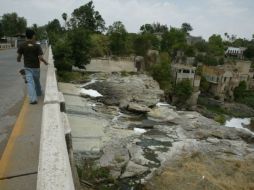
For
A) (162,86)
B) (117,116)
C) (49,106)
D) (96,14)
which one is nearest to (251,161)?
(117,116)

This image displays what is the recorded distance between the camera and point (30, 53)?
25.7 feet

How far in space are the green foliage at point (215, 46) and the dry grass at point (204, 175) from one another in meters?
75.7

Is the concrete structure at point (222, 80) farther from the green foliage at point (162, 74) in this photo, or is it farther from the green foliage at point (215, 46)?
the green foliage at point (215, 46)

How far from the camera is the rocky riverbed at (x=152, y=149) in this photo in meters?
8.35

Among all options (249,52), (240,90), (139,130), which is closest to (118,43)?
(240,90)

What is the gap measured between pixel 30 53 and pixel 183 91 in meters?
40.1

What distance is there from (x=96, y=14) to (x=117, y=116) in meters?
51.8

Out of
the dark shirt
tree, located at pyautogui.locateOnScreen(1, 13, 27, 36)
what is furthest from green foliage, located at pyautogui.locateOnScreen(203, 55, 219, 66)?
the dark shirt

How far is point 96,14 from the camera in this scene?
6294 cm

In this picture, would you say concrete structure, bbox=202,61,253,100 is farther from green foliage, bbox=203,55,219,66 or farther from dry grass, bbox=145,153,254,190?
dry grass, bbox=145,153,254,190

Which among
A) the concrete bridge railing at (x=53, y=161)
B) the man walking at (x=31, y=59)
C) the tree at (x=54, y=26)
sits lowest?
the concrete bridge railing at (x=53, y=161)

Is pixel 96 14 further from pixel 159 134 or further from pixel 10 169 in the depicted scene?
pixel 10 169

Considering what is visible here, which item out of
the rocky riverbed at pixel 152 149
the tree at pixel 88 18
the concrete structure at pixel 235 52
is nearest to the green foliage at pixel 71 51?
the rocky riverbed at pixel 152 149

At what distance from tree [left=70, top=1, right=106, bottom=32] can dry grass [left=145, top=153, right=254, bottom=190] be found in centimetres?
5415
